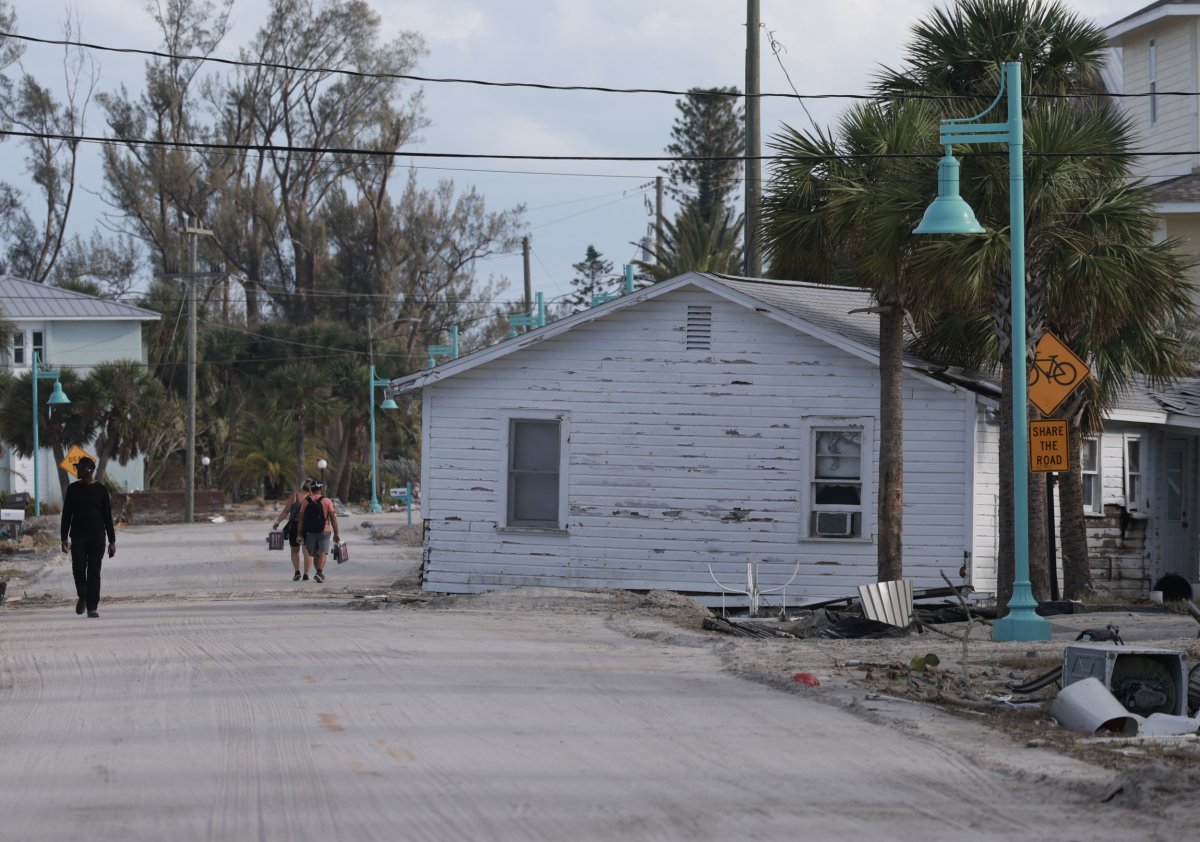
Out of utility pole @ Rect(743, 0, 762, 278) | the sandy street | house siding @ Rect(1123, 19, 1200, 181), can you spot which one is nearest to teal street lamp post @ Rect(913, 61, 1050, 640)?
the sandy street

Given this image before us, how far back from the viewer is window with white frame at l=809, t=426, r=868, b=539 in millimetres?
20875

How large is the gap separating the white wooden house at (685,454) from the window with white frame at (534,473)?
0.07 feet

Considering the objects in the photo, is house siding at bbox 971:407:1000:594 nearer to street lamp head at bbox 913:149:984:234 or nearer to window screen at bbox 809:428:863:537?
window screen at bbox 809:428:863:537

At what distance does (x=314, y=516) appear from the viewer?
24.6 meters

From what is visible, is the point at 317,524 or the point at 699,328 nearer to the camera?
the point at 699,328

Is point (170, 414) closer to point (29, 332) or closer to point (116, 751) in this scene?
point (29, 332)

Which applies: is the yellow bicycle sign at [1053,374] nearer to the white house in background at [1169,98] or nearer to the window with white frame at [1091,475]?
the window with white frame at [1091,475]

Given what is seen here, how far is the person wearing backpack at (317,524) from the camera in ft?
80.4

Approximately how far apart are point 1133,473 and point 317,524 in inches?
523

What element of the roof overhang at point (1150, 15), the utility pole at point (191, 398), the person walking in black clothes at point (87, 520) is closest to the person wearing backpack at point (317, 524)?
the person walking in black clothes at point (87, 520)

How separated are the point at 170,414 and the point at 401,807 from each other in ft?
168

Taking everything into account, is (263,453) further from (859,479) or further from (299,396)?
(859,479)

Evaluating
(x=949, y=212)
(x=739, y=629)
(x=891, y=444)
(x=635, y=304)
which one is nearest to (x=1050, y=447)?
(x=949, y=212)

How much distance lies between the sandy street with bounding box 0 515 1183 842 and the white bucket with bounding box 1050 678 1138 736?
105 cm
